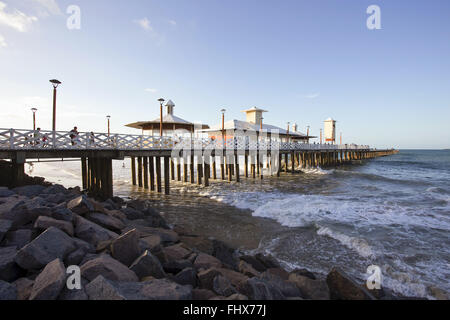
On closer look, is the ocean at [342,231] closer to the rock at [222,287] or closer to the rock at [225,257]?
the rock at [225,257]

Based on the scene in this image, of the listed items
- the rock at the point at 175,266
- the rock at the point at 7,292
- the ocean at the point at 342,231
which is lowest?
the ocean at the point at 342,231

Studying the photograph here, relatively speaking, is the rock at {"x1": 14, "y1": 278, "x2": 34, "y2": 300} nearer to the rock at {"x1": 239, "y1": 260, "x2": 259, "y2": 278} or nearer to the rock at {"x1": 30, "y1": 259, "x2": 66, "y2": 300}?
the rock at {"x1": 30, "y1": 259, "x2": 66, "y2": 300}

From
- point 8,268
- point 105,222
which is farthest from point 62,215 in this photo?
point 8,268

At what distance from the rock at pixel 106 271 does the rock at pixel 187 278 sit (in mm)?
591

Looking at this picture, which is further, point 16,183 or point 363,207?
point 363,207

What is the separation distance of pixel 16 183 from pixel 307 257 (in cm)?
1076

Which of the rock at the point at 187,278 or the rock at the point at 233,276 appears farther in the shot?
the rock at the point at 233,276

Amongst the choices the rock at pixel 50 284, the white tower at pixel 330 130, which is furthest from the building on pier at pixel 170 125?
the white tower at pixel 330 130

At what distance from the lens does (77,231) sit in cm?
428

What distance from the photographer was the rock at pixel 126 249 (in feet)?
11.5
